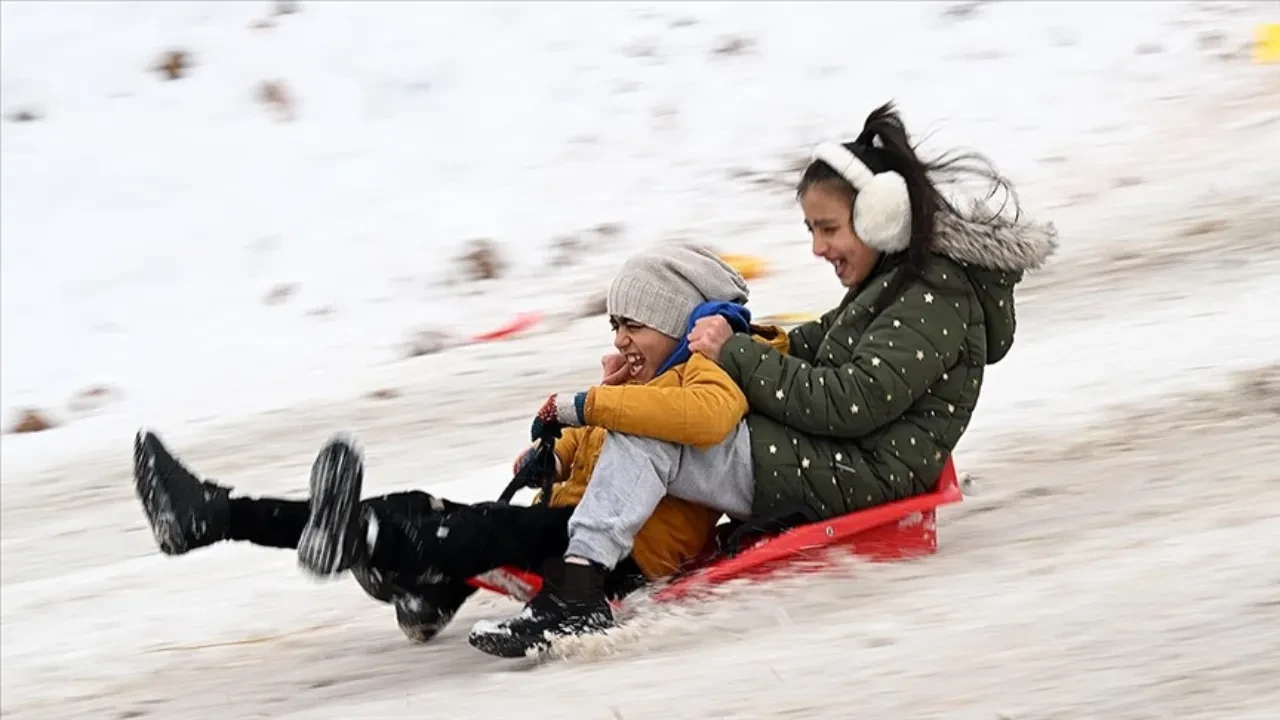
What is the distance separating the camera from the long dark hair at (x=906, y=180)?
426cm

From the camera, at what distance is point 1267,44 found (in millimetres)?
10328

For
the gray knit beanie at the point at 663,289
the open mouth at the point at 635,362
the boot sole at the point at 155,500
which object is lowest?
the boot sole at the point at 155,500

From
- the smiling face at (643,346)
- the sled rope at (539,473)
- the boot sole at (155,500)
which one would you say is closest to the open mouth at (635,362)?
the smiling face at (643,346)

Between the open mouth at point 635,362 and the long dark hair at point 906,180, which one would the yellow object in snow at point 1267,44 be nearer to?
the long dark hair at point 906,180

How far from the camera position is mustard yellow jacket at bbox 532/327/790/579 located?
4.01m

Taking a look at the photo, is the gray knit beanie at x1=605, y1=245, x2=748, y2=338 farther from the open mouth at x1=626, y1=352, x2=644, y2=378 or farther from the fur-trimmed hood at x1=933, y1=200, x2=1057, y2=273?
the fur-trimmed hood at x1=933, y1=200, x2=1057, y2=273

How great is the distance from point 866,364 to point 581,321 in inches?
164

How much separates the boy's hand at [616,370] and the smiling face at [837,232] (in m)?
0.55

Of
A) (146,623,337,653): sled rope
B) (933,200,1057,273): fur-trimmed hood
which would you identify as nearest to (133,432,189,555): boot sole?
(146,623,337,653): sled rope

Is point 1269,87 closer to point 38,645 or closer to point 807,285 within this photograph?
point 807,285

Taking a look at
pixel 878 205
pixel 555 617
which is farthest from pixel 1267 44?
pixel 555 617

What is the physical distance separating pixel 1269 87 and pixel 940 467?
6305mm

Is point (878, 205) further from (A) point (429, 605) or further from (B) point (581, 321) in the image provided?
(B) point (581, 321)

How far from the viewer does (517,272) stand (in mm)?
9211
